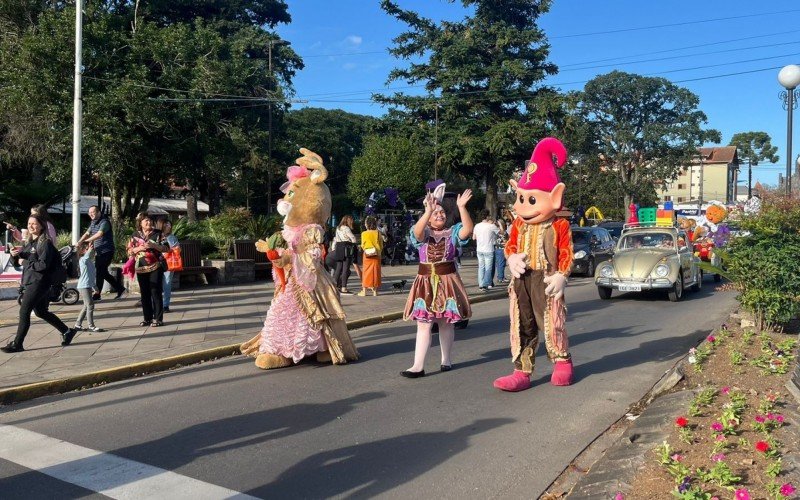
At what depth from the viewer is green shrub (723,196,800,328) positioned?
26.5 feet

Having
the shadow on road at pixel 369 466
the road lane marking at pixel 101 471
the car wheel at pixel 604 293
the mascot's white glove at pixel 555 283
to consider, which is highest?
the mascot's white glove at pixel 555 283

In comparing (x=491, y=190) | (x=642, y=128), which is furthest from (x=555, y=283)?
(x=642, y=128)

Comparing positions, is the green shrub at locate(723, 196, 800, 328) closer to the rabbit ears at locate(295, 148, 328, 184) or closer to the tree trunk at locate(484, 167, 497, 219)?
the rabbit ears at locate(295, 148, 328, 184)

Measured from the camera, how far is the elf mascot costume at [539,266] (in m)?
6.63

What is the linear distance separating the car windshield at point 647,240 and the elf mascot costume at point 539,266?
9.05m

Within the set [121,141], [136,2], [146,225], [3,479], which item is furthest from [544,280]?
[136,2]

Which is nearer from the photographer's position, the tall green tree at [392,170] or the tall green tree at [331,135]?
the tall green tree at [392,170]

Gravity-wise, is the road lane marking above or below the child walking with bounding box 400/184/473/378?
below

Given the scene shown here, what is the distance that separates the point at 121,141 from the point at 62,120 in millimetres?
1907

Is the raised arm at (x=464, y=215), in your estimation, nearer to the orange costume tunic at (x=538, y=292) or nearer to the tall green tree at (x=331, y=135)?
the orange costume tunic at (x=538, y=292)

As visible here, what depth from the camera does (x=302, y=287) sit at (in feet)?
25.3

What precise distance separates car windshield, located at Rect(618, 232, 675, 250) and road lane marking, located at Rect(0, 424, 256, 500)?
12619 mm

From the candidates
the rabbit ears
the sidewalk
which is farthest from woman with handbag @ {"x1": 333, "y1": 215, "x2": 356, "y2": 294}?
the rabbit ears

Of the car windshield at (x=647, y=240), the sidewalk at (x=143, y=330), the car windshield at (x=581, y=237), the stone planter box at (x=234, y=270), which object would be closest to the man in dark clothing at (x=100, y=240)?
the sidewalk at (x=143, y=330)
